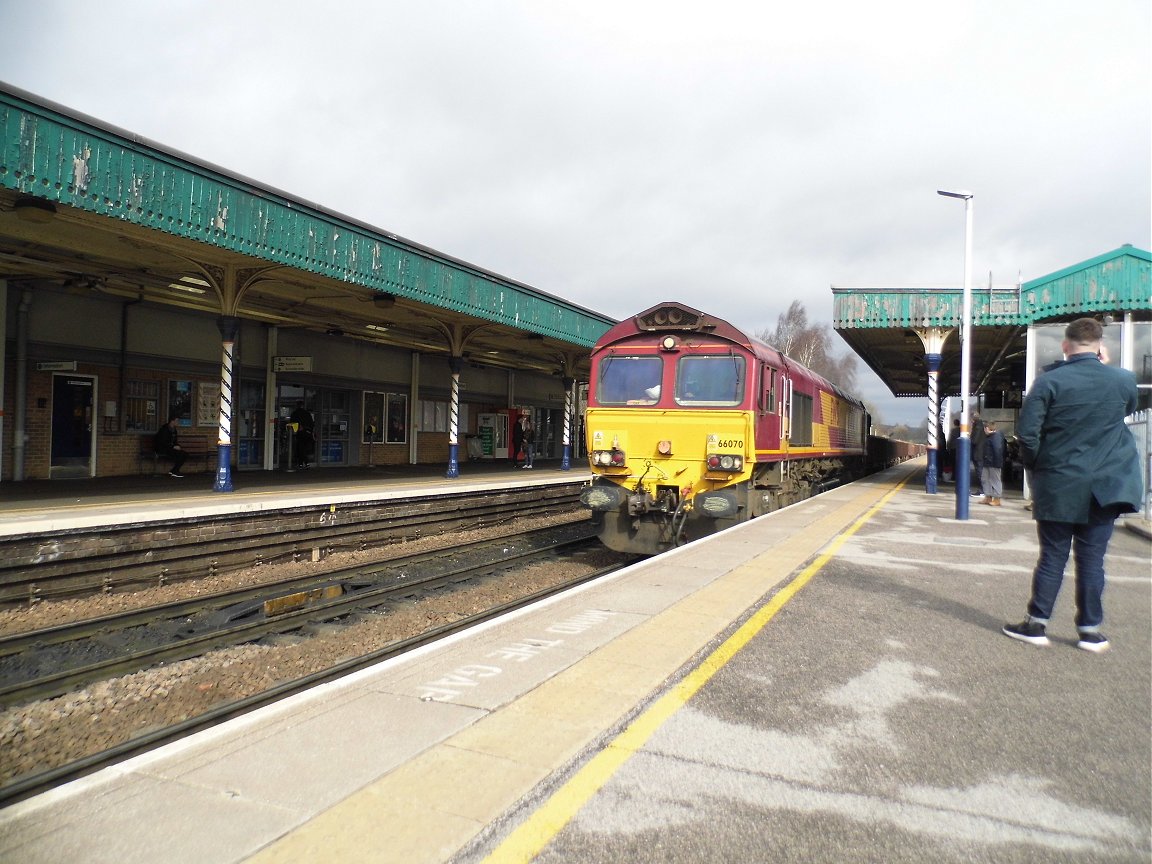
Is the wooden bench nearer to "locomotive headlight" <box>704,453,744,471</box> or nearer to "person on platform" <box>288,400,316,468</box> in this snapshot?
"person on platform" <box>288,400,316,468</box>

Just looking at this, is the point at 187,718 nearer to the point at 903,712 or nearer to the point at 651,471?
the point at 903,712

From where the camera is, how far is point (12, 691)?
5590 mm

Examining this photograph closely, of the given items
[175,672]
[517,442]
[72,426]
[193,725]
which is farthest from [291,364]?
[193,725]

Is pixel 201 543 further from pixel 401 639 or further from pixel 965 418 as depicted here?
pixel 965 418

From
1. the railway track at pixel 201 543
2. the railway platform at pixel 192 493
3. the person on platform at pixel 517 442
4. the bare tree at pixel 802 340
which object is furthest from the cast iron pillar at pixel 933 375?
the bare tree at pixel 802 340

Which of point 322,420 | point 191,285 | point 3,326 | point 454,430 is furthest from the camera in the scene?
point 322,420

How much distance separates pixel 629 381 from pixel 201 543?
6183 mm

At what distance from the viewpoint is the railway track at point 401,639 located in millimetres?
4488

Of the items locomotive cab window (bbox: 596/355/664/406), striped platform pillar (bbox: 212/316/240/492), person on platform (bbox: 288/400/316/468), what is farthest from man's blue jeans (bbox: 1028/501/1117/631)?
person on platform (bbox: 288/400/316/468)

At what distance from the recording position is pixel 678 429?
1026cm

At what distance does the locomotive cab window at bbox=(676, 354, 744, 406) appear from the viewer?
1021cm

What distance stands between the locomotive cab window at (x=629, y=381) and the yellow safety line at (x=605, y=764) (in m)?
5.87

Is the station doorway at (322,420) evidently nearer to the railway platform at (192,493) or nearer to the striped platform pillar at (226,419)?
the railway platform at (192,493)

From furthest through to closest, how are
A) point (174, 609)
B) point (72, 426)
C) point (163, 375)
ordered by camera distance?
point (163, 375) → point (72, 426) → point (174, 609)
